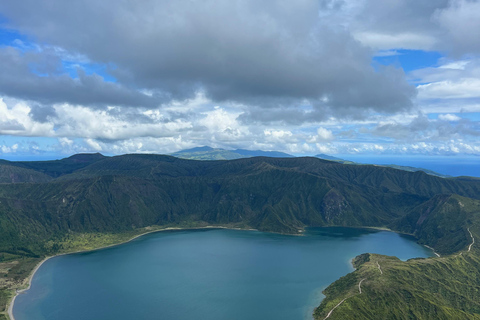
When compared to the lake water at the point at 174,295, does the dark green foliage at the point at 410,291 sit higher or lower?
higher

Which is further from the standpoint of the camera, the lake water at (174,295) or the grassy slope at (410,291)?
the lake water at (174,295)

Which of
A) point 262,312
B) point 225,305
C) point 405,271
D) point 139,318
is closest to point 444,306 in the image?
point 405,271

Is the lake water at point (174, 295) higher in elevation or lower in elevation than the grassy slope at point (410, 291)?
lower

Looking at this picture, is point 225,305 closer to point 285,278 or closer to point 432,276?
point 285,278

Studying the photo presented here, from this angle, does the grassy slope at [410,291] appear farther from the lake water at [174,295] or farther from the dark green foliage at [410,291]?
the lake water at [174,295]

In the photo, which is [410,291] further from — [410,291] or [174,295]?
[174,295]

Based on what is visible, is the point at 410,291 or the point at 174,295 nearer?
the point at 410,291

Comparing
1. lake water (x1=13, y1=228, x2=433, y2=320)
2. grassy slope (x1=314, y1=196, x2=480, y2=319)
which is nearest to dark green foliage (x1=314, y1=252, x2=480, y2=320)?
grassy slope (x1=314, y1=196, x2=480, y2=319)

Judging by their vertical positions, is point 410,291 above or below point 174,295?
above

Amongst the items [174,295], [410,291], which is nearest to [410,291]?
[410,291]

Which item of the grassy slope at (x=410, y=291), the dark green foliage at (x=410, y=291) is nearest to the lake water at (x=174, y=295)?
the dark green foliage at (x=410, y=291)

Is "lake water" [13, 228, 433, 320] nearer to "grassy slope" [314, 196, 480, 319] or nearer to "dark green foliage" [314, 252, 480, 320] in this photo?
"dark green foliage" [314, 252, 480, 320]

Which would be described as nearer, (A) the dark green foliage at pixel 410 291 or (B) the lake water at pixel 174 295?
(A) the dark green foliage at pixel 410 291
